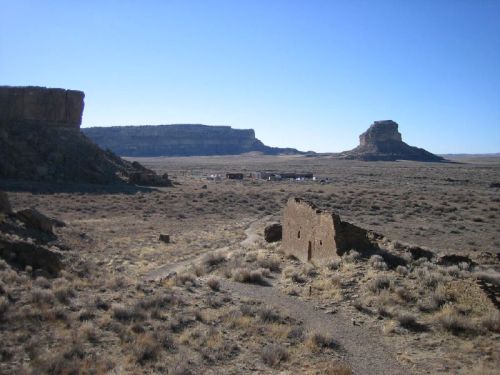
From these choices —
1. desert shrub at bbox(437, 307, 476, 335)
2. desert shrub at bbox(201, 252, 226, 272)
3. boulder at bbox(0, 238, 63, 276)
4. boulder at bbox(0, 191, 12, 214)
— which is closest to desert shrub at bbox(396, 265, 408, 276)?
desert shrub at bbox(437, 307, 476, 335)

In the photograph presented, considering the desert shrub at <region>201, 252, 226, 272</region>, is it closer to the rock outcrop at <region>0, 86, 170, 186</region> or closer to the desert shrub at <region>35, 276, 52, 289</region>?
the desert shrub at <region>35, 276, 52, 289</region>

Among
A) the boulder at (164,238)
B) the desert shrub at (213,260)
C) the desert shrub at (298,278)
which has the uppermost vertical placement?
the desert shrub at (298,278)

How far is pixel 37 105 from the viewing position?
58750 millimetres

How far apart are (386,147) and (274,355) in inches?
5644

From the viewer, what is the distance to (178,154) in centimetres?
18188

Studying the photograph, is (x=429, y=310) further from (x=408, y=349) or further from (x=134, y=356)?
(x=134, y=356)

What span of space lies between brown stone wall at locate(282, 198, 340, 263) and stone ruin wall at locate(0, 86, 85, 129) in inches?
1860

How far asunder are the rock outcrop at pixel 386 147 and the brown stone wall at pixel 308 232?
395 feet

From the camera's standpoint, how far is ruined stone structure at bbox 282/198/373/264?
15.9 m

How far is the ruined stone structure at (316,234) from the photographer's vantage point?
52.2 ft

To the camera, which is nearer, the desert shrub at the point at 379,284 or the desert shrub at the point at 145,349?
the desert shrub at the point at 145,349

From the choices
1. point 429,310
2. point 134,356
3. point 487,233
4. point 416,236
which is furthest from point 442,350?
point 487,233

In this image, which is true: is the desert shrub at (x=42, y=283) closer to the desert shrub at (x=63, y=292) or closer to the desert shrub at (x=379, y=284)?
the desert shrub at (x=63, y=292)

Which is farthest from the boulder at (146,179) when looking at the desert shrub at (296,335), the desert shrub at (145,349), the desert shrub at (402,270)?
the desert shrub at (145,349)
